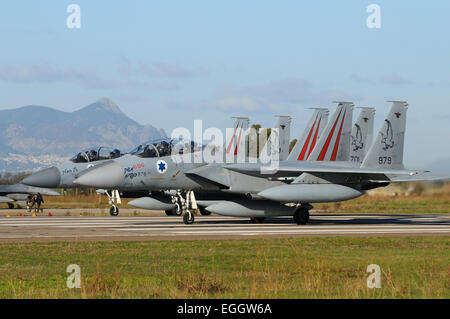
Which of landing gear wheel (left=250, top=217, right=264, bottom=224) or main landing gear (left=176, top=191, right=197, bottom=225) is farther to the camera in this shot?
landing gear wheel (left=250, top=217, right=264, bottom=224)

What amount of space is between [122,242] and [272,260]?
A: 17.9 feet

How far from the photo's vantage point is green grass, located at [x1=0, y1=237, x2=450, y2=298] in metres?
10.1

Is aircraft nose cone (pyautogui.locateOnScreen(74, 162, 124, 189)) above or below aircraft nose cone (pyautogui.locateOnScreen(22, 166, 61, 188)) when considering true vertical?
above

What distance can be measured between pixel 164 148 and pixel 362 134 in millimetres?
9788

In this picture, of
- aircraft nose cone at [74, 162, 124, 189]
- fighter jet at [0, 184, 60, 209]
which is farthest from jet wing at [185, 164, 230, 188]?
fighter jet at [0, 184, 60, 209]

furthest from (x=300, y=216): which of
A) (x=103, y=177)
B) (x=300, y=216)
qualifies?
(x=103, y=177)

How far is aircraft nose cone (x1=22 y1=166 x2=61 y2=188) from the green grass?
55.5ft

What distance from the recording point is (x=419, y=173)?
28.0m

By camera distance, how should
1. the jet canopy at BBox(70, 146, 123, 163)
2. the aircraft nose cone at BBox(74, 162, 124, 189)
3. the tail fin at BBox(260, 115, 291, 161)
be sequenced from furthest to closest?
the jet canopy at BBox(70, 146, 123, 163) < the tail fin at BBox(260, 115, 291, 161) < the aircraft nose cone at BBox(74, 162, 124, 189)

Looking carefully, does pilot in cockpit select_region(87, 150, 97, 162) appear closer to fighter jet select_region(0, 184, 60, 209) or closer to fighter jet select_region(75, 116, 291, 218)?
fighter jet select_region(75, 116, 291, 218)

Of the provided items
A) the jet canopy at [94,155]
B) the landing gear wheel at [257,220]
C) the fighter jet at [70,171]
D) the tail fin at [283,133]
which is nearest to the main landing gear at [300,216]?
the landing gear wheel at [257,220]

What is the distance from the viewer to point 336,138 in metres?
30.4

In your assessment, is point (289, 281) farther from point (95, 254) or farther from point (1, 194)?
point (1, 194)

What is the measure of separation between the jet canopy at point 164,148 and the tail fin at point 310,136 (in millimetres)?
6476
